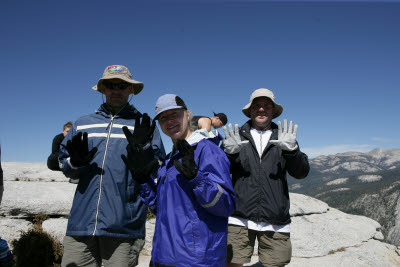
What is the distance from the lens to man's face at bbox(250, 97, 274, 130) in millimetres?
4430

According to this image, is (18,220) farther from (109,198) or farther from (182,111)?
(182,111)

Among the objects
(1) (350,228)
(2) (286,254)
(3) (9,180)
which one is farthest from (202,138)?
(1) (350,228)

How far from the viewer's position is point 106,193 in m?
3.26

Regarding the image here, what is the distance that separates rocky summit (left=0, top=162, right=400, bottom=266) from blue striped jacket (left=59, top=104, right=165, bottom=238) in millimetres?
4457

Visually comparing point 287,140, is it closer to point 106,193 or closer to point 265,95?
point 265,95

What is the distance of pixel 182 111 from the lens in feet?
9.17

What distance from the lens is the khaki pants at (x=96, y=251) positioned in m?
3.15

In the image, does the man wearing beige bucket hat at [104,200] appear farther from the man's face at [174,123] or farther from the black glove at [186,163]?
the black glove at [186,163]

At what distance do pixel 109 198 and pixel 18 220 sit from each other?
215 inches

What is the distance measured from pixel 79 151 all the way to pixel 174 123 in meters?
1.25

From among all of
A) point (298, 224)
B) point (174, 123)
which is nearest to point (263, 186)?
point (174, 123)

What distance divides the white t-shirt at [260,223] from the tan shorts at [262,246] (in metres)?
0.07

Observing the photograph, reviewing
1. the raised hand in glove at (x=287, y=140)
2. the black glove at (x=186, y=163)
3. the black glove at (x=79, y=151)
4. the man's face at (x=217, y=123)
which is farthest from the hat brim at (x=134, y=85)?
the man's face at (x=217, y=123)

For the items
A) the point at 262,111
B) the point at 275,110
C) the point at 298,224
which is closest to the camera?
the point at 262,111
